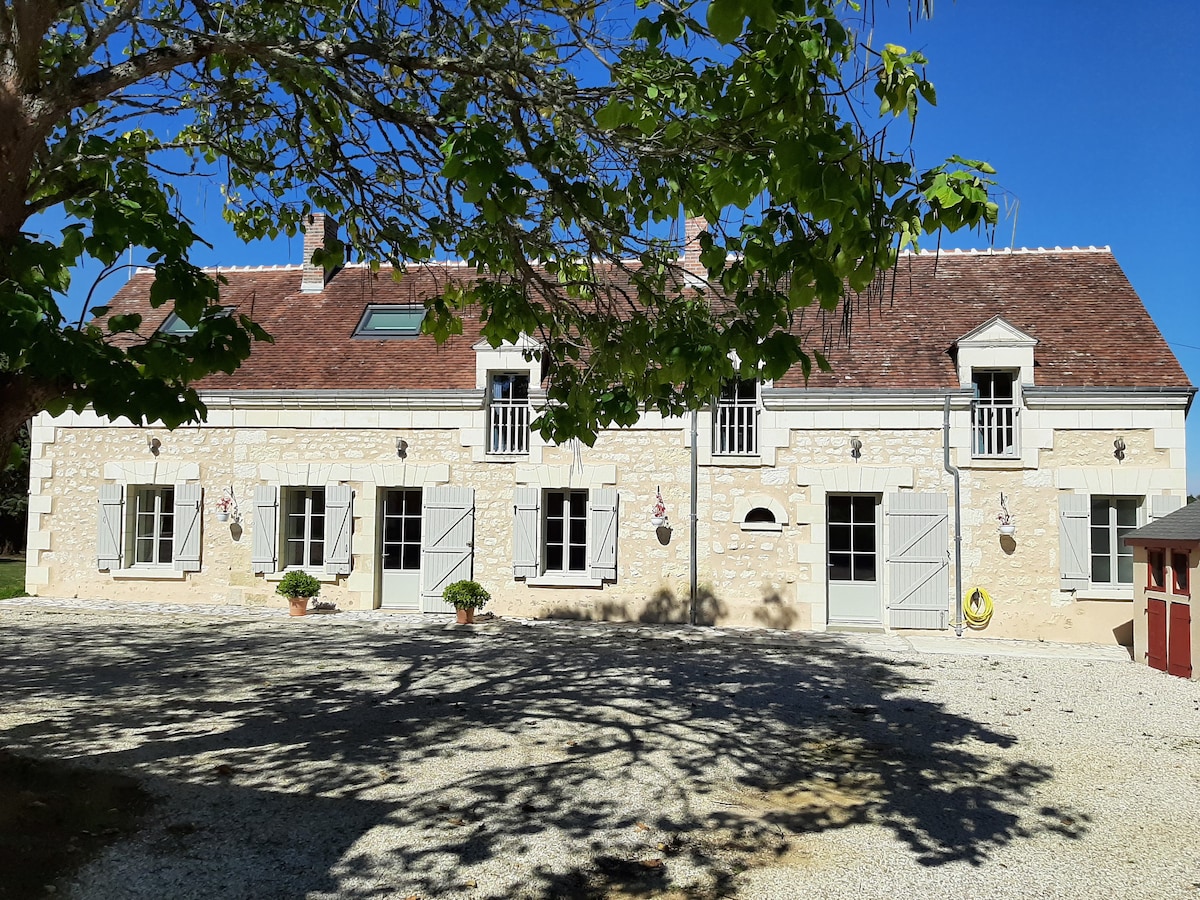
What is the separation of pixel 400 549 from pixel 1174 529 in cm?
936

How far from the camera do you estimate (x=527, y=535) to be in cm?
1192

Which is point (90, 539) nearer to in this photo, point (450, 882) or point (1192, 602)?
point (450, 882)

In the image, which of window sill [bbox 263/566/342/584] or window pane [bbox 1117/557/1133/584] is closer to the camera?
window pane [bbox 1117/557/1133/584]

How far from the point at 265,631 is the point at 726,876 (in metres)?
8.09

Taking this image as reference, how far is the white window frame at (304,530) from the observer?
12453 mm

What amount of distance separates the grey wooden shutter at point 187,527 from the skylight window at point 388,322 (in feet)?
10.8

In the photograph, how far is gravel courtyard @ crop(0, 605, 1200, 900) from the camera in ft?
12.3

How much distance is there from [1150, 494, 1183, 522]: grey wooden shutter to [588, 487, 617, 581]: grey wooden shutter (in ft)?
21.8

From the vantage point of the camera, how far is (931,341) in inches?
475

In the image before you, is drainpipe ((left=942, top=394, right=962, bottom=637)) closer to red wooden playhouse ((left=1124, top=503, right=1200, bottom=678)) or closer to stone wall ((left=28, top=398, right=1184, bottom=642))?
stone wall ((left=28, top=398, right=1184, bottom=642))

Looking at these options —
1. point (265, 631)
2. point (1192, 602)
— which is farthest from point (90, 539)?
point (1192, 602)

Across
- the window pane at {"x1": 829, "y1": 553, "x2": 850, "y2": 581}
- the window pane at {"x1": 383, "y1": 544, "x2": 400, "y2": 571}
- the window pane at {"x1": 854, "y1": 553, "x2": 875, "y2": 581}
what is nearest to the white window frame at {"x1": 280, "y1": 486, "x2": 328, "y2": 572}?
the window pane at {"x1": 383, "y1": 544, "x2": 400, "y2": 571}

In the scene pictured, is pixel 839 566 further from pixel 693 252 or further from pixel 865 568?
pixel 693 252

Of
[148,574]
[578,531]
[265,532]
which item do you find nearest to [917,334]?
[578,531]
